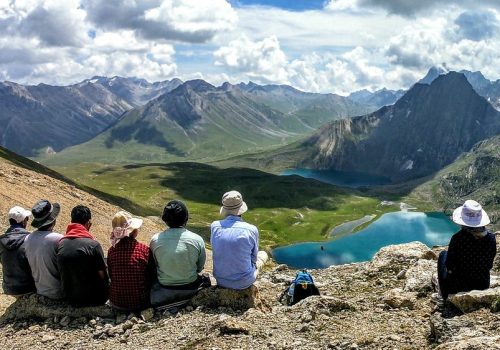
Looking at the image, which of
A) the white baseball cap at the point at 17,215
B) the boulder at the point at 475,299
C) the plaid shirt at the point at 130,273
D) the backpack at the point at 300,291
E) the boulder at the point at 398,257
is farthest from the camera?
the boulder at the point at 398,257

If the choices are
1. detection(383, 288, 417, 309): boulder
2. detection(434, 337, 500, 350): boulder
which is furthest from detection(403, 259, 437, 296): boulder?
detection(434, 337, 500, 350): boulder

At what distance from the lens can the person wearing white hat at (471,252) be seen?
14523 mm

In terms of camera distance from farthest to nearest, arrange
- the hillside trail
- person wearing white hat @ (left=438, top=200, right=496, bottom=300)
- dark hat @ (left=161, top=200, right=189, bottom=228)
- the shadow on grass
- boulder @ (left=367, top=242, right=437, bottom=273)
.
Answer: the shadow on grass < the hillside trail < boulder @ (left=367, top=242, right=437, bottom=273) < dark hat @ (left=161, top=200, right=189, bottom=228) < person wearing white hat @ (left=438, top=200, right=496, bottom=300)

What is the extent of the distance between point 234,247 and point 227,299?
2.03 metres

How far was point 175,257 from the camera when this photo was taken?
1603 cm

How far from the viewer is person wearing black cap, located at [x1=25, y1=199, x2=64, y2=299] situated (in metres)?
16.7

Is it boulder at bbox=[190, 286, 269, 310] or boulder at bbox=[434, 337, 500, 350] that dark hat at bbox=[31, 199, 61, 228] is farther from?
boulder at bbox=[434, 337, 500, 350]

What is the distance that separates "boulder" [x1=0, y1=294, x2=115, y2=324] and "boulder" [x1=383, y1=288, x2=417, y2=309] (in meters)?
10.1

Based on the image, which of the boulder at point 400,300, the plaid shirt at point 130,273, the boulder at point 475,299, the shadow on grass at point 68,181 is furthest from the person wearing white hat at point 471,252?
the shadow on grass at point 68,181

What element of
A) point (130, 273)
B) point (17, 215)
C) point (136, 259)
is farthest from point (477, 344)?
point (17, 215)

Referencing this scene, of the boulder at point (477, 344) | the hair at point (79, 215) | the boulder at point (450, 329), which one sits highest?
the hair at point (79, 215)

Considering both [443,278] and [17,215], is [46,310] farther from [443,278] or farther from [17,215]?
[443,278]

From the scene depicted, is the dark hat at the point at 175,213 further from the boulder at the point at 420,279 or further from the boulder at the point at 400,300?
the boulder at the point at 420,279

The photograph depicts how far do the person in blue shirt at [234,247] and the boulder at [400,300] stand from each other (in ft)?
16.7
